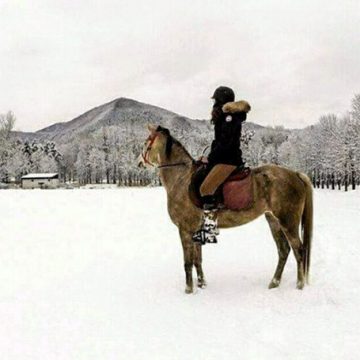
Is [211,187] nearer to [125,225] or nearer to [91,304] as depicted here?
A: [91,304]

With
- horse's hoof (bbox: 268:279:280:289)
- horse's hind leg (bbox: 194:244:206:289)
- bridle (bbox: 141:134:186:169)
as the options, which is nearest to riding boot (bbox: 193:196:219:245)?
horse's hind leg (bbox: 194:244:206:289)

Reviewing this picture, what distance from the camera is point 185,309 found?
5758 mm

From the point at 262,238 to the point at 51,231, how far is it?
7032mm

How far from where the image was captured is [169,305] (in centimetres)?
596

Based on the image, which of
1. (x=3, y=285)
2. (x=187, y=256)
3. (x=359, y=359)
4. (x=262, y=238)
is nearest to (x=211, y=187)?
(x=187, y=256)

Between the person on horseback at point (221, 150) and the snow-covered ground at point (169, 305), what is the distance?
1.31 m

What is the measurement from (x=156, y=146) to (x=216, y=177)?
1.44 meters

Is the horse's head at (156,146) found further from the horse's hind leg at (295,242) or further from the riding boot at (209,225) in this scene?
the horse's hind leg at (295,242)

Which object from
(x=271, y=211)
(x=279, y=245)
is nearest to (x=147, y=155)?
(x=271, y=211)

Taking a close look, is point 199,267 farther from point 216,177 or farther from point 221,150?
point 221,150

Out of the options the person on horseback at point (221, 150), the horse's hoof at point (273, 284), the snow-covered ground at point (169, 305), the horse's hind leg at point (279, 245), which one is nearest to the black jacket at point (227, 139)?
the person on horseback at point (221, 150)

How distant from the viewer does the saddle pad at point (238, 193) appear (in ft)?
21.2

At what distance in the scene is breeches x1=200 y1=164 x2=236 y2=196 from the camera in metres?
6.34

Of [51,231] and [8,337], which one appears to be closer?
[8,337]
